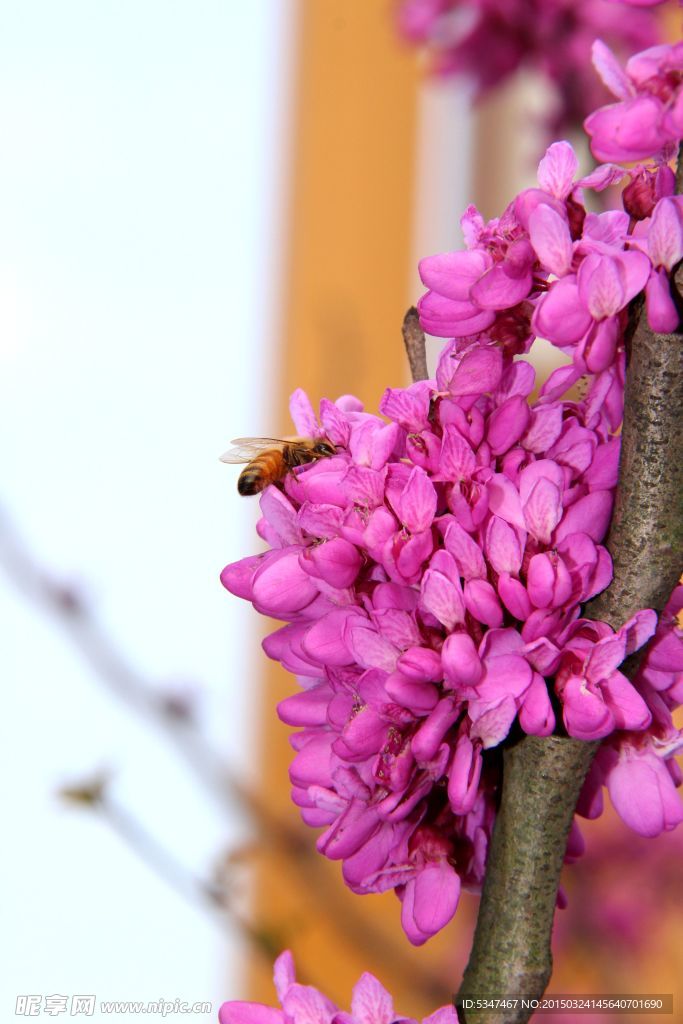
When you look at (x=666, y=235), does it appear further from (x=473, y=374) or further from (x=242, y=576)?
(x=242, y=576)

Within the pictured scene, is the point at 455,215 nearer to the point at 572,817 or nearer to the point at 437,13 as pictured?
the point at 437,13

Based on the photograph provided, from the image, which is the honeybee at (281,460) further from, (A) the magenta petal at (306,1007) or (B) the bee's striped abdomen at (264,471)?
(A) the magenta petal at (306,1007)

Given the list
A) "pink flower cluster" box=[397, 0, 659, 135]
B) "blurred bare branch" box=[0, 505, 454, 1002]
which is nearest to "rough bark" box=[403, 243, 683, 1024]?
"blurred bare branch" box=[0, 505, 454, 1002]

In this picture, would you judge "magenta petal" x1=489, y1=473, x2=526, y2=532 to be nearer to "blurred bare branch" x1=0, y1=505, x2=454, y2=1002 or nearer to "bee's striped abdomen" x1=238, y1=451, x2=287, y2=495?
"bee's striped abdomen" x1=238, y1=451, x2=287, y2=495

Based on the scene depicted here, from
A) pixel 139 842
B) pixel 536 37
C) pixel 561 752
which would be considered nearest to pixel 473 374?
pixel 561 752

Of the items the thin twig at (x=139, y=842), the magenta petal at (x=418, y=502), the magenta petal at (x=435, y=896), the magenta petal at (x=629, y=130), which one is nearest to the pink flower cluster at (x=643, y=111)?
the magenta petal at (x=629, y=130)
